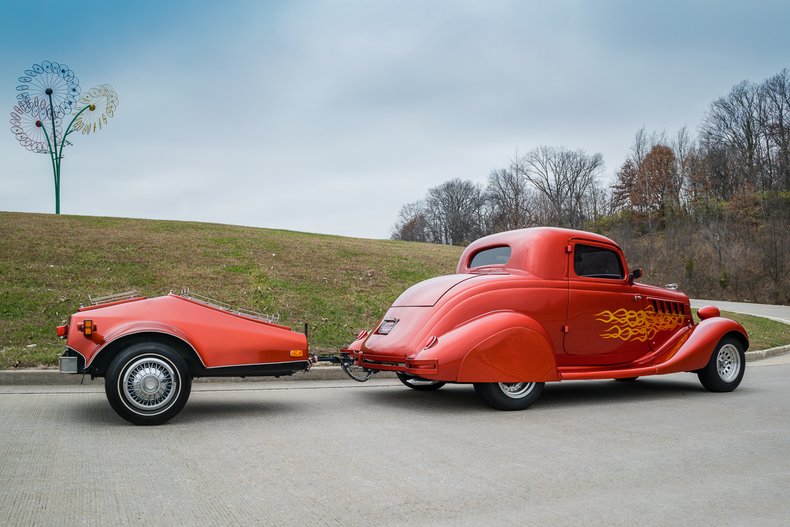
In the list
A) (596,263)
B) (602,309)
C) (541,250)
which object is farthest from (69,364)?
(596,263)

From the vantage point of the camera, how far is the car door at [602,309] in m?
7.86

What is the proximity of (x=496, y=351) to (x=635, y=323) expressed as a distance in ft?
7.90

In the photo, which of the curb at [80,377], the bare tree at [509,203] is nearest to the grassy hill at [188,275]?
the curb at [80,377]

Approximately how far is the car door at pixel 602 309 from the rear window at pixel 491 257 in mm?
805

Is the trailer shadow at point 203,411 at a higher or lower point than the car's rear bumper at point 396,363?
lower

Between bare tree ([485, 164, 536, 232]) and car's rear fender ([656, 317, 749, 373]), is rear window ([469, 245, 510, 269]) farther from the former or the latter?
bare tree ([485, 164, 536, 232])

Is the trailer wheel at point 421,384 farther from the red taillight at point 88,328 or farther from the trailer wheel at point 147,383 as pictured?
the red taillight at point 88,328

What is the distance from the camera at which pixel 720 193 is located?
57.2m

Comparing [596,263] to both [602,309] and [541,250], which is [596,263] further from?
[541,250]

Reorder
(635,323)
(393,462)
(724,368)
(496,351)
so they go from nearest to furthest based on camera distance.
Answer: (393,462), (496,351), (635,323), (724,368)

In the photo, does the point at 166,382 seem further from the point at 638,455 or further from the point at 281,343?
the point at 638,455

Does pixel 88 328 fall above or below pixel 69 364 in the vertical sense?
above

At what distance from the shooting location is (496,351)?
7.02 meters

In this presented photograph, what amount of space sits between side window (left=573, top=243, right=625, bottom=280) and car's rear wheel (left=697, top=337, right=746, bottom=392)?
5.90ft
